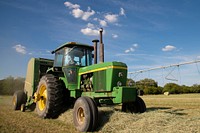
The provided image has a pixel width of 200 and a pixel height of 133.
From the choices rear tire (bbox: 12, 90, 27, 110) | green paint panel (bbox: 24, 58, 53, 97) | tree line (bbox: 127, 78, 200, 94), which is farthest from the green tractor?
tree line (bbox: 127, 78, 200, 94)

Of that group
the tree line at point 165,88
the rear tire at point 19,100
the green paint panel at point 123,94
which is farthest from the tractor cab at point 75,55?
the tree line at point 165,88

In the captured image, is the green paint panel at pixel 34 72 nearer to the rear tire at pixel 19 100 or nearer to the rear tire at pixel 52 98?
the rear tire at pixel 19 100

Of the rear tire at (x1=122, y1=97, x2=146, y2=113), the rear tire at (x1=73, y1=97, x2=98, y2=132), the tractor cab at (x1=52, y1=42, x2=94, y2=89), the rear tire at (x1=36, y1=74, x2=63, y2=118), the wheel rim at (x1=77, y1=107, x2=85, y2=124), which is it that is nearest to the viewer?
the rear tire at (x1=73, y1=97, x2=98, y2=132)

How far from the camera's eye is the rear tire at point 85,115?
610cm

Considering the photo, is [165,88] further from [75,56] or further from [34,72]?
[75,56]

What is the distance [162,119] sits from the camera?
5.83 m

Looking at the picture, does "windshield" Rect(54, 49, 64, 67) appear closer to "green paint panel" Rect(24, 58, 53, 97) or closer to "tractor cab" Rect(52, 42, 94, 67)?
"tractor cab" Rect(52, 42, 94, 67)

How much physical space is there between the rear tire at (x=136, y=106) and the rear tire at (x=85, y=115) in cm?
200

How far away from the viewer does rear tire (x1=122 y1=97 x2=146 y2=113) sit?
775 centimetres

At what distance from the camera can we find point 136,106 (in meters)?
7.88

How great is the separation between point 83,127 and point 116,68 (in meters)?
2.03

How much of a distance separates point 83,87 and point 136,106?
1979 millimetres

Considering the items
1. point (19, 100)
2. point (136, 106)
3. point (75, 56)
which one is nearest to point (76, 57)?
point (75, 56)

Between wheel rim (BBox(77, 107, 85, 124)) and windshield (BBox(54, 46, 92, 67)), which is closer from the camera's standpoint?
wheel rim (BBox(77, 107, 85, 124))
